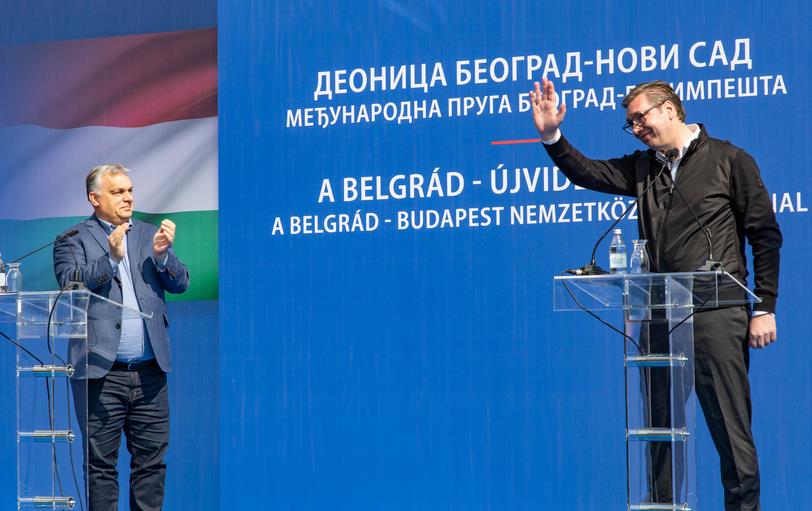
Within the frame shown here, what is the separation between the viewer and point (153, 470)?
4.43 metres

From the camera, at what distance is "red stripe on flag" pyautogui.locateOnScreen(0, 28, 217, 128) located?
5.73 m

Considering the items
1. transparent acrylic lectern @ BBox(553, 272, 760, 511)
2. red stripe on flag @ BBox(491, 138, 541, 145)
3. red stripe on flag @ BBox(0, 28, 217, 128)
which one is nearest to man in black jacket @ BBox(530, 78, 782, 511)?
transparent acrylic lectern @ BBox(553, 272, 760, 511)

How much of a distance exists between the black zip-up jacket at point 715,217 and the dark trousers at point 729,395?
5.9 inches

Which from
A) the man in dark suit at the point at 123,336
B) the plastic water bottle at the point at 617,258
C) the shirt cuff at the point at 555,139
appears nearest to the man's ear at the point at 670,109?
the shirt cuff at the point at 555,139

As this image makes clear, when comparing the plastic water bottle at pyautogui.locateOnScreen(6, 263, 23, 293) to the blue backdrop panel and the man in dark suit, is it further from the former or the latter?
the blue backdrop panel

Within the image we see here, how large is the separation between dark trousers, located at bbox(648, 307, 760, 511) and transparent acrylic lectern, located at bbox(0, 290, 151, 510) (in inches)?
77.3

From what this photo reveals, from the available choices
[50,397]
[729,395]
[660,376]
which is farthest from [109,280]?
[729,395]

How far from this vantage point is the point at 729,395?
11.6 ft

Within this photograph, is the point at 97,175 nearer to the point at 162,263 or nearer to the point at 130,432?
the point at 162,263

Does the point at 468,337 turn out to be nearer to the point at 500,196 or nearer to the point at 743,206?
the point at 500,196

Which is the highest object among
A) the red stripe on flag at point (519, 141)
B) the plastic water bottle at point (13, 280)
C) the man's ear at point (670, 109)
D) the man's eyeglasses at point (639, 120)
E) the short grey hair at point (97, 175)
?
the red stripe on flag at point (519, 141)

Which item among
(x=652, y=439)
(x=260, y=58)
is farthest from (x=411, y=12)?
(x=652, y=439)

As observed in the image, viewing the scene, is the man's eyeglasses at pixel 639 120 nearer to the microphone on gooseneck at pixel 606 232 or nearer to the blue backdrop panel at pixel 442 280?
the microphone on gooseneck at pixel 606 232

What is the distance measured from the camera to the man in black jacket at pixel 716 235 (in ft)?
11.5
